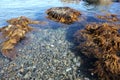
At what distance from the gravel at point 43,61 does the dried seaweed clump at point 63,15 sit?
3.13 metres

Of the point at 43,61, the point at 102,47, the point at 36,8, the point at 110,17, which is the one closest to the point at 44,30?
the point at 43,61

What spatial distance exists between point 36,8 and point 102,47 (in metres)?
10.6

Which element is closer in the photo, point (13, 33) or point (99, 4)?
point (13, 33)

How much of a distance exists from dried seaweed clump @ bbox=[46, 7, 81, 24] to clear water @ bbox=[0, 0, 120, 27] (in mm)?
695

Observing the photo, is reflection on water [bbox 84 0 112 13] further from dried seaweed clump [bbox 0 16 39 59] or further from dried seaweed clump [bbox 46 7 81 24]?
dried seaweed clump [bbox 0 16 39 59]

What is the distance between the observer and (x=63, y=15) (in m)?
16.5

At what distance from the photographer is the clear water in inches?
693

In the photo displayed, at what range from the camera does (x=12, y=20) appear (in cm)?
1588

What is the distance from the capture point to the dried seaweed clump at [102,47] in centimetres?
938

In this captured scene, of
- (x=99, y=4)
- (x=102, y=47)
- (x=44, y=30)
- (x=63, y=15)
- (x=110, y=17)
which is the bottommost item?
(x=102, y=47)

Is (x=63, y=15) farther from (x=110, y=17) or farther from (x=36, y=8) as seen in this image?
(x=36, y=8)

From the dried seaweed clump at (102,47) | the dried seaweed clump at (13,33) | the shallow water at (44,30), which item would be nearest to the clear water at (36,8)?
the shallow water at (44,30)

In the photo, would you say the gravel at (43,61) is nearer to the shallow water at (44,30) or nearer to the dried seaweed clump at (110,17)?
the shallow water at (44,30)

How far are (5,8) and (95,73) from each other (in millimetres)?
13349
